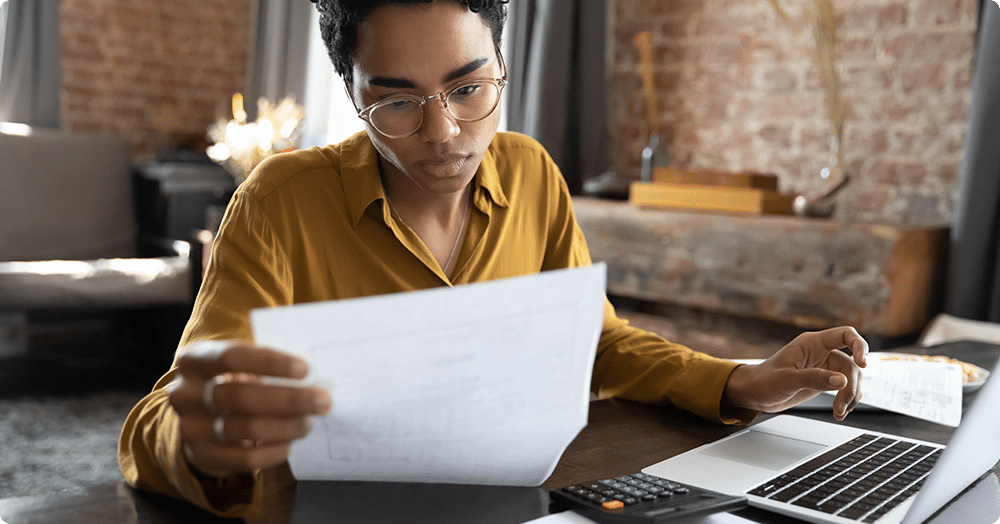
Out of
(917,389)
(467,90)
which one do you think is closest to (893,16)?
(917,389)

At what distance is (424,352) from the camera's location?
1.83 ft

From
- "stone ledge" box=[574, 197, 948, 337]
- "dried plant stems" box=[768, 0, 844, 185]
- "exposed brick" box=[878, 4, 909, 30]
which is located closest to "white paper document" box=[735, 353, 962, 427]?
"stone ledge" box=[574, 197, 948, 337]

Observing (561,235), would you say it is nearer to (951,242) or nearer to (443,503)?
(443,503)

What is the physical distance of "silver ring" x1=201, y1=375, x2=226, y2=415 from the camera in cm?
57

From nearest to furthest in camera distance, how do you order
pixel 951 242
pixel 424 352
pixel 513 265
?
1. pixel 424 352
2. pixel 513 265
3. pixel 951 242

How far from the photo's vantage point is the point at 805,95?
282 cm

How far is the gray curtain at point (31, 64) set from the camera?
12.1 ft

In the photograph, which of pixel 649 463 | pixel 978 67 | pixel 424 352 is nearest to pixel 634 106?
pixel 978 67

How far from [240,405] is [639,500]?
332mm

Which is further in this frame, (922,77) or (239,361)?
(922,77)

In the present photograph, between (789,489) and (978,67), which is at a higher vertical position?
(978,67)

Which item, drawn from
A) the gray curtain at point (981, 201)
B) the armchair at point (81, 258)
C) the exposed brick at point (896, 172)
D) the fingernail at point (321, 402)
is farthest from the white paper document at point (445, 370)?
the armchair at point (81, 258)

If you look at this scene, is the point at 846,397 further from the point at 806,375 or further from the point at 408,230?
the point at 408,230

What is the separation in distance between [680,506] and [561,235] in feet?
2.04
